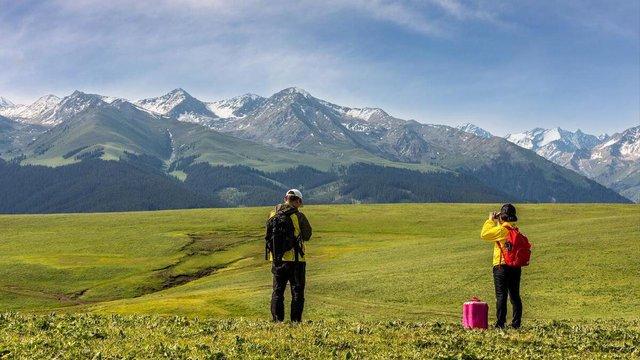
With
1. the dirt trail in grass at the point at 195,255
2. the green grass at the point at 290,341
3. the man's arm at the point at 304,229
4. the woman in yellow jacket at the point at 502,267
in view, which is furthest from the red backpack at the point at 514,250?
the dirt trail in grass at the point at 195,255

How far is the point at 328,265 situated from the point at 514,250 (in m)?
56.2

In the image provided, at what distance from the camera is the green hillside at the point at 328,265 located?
4934cm

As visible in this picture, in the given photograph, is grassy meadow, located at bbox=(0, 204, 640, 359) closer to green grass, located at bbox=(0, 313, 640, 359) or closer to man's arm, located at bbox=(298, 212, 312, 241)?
green grass, located at bbox=(0, 313, 640, 359)

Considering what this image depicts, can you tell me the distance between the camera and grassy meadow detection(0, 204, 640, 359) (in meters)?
18.6

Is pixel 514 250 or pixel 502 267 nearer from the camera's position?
pixel 514 250

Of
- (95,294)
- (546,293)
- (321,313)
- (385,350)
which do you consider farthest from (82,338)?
(95,294)

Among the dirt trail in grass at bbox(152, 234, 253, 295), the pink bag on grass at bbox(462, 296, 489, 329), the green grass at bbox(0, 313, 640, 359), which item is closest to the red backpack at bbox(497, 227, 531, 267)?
the pink bag on grass at bbox(462, 296, 489, 329)

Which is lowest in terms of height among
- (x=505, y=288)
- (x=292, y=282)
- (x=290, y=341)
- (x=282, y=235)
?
(x=290, y=341)

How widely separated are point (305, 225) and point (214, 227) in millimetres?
114300

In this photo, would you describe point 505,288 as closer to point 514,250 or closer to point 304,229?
point 514,250

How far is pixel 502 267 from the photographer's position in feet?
76.0

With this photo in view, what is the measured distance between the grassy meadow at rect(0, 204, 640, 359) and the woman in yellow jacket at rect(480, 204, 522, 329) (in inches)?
53.1

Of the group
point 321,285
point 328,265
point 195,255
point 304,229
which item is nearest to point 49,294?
point 195,255

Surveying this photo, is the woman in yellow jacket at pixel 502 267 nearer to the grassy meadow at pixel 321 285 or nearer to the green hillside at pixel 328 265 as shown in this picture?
the grassy meadow at pixel 321 285
